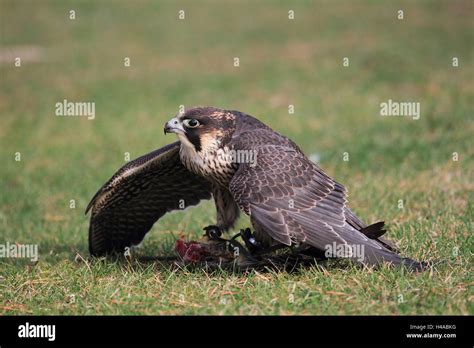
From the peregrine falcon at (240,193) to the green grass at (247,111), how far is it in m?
0.24

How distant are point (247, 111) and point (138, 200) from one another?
5648 millimetres

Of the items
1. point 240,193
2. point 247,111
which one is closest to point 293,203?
point 240,193

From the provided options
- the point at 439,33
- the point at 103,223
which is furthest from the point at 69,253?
the point at 439,33

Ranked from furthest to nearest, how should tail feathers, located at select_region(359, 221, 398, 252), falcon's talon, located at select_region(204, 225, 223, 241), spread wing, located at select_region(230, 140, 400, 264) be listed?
1. falcon's talon, located at select_region(204, 225, 223, 241)
2. tail feathers, located at select_region(359, 221, 398, 252)
3. spread wing, located at select_region(230, 140, 400, 264)

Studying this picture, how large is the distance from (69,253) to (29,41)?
1149 cm

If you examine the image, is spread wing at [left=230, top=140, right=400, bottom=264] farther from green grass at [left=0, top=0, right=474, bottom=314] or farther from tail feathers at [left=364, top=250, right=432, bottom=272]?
green grass at [left=0, top=0, right=474, bottom=314]

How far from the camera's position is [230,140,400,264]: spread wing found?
4508mm

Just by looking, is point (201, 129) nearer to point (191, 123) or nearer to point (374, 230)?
point (191, 123)

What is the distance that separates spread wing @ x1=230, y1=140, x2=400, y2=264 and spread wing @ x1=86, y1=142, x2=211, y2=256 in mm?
830

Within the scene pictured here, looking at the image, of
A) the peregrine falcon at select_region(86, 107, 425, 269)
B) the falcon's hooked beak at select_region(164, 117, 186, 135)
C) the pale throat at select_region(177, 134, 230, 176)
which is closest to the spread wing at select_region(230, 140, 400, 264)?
the peregrine falcon at select_region(86, 107, 425, 269)

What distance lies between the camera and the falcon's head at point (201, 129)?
16.4ft

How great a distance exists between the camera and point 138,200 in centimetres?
577

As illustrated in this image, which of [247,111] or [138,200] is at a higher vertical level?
[247,111]
